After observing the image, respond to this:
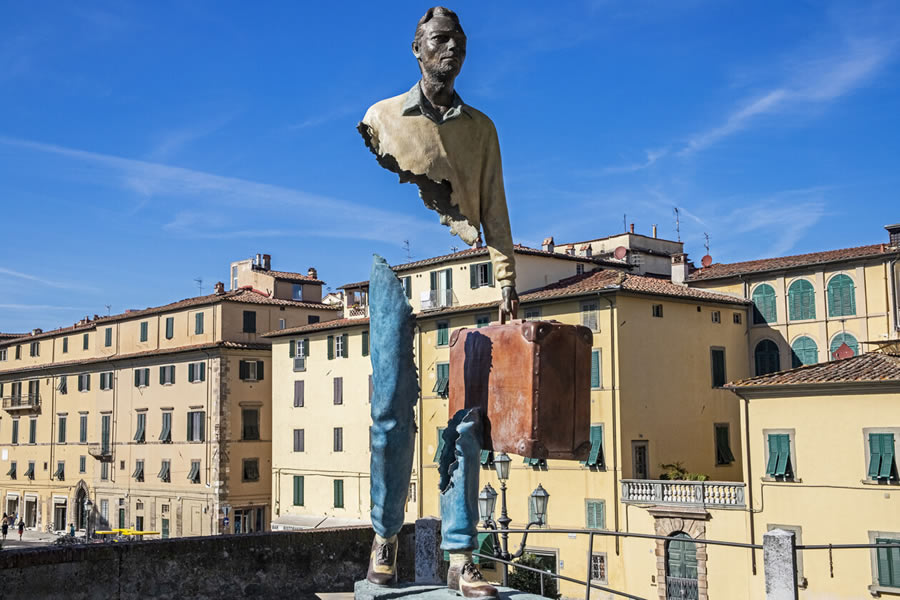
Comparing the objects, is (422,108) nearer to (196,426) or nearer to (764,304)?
(764,304)

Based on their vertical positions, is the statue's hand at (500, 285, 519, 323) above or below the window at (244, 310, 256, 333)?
below

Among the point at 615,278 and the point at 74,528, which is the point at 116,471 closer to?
the point at 74,528

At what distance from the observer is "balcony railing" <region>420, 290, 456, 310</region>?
4198 centimetres

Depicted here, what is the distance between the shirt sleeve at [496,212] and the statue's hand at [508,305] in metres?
0.05

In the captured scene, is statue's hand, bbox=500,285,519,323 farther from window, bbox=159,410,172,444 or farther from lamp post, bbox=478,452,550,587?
window, bbox=159,410,172,444

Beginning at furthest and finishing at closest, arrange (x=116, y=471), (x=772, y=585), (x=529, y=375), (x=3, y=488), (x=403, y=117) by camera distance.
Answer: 1. (x=3, y=488)
2. (x=116, y=471)
3. (x=772, y=585)
4. (x=403, y=117)
5. (x=529, y=375)

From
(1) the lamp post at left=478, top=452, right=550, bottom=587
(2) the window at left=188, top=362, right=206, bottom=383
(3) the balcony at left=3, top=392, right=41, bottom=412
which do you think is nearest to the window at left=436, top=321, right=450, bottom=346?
(2) the window at left=188, top=362, right=206, bottom=383

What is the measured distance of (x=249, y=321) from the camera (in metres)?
53.2

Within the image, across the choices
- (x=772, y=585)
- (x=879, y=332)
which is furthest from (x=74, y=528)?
(x=772, y=585)

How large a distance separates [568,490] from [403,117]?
3185 cm

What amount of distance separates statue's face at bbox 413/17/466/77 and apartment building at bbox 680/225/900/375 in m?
33.4

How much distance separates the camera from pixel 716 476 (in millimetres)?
38125

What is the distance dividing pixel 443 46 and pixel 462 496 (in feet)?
7.27

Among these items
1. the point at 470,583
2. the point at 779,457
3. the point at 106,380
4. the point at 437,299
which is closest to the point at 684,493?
the point at 779,457
